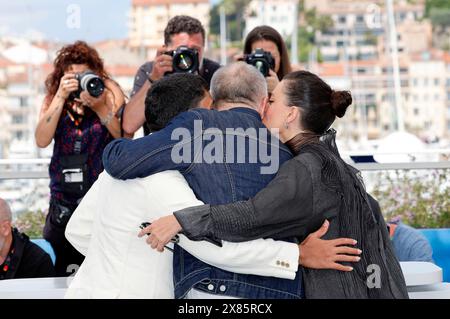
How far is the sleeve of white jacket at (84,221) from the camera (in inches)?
110

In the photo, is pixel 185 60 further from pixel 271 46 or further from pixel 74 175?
pixel 74 175

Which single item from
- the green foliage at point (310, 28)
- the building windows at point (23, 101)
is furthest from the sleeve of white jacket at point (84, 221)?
the green foliage at point (310, 28)

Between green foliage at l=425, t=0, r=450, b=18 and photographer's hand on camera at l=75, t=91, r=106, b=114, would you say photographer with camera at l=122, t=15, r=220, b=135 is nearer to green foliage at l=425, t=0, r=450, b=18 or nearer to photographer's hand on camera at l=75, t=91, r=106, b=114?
photographer's hand on camera at l=75, t=91, r=106, b=114

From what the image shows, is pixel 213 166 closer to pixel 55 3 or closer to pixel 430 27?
pixel 55 3

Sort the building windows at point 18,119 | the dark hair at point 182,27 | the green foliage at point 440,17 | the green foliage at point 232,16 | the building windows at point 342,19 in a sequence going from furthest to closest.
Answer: the building windows at point 342,19 < the green foliage at point 440,17 < the green foliage at point 232,16 < the building windows at point 18,119 < the dark hair at point 182,27

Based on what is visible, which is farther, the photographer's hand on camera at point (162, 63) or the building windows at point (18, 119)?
the building windows at point (18, 119)

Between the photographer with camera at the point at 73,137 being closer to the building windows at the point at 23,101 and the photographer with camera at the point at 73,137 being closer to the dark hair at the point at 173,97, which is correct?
the dark hair at the point at 173,97

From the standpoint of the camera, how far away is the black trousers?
4.26 meters

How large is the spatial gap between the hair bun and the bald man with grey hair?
21 cm

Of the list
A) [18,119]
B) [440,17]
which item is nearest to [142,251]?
[18,119]

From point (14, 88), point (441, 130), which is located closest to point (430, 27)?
point (441, 130)

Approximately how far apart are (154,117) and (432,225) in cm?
370

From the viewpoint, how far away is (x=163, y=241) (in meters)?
2.51

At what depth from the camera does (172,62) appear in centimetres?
415
